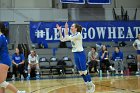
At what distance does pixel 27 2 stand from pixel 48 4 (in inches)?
49.8

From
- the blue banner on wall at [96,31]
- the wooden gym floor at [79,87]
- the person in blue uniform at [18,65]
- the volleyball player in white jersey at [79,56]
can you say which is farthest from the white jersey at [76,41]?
the blue banner on wall at [96,31]

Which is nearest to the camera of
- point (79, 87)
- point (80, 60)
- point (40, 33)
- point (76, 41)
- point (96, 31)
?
point (80, 60)

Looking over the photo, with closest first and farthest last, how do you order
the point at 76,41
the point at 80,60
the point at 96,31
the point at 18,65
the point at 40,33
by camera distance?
the point at 80,60 < the point at 76,41 < the point at 18,65 < the point at 40,33 < the point at 96,31

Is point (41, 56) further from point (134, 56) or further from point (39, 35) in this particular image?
point (134, 56)

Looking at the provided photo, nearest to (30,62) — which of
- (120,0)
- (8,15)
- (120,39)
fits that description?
(8,15)

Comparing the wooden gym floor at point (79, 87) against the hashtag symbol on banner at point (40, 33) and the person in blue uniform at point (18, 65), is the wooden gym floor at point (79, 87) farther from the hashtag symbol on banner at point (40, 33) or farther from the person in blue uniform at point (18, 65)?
the hashtag symbol on banner at point (40, 33)

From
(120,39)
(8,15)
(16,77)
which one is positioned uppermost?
(8,15)

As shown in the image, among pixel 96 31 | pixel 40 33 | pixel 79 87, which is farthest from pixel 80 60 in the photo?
pixel 96 31

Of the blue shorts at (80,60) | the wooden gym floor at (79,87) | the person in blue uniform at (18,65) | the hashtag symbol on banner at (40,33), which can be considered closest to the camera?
the blue shorts at (80,60)

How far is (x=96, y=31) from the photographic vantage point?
17.9 meters

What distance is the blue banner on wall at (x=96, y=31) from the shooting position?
17.2m

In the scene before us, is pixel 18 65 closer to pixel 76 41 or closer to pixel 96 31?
pixel 96 31

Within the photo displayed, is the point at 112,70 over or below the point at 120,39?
below

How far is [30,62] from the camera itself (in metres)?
15.4
